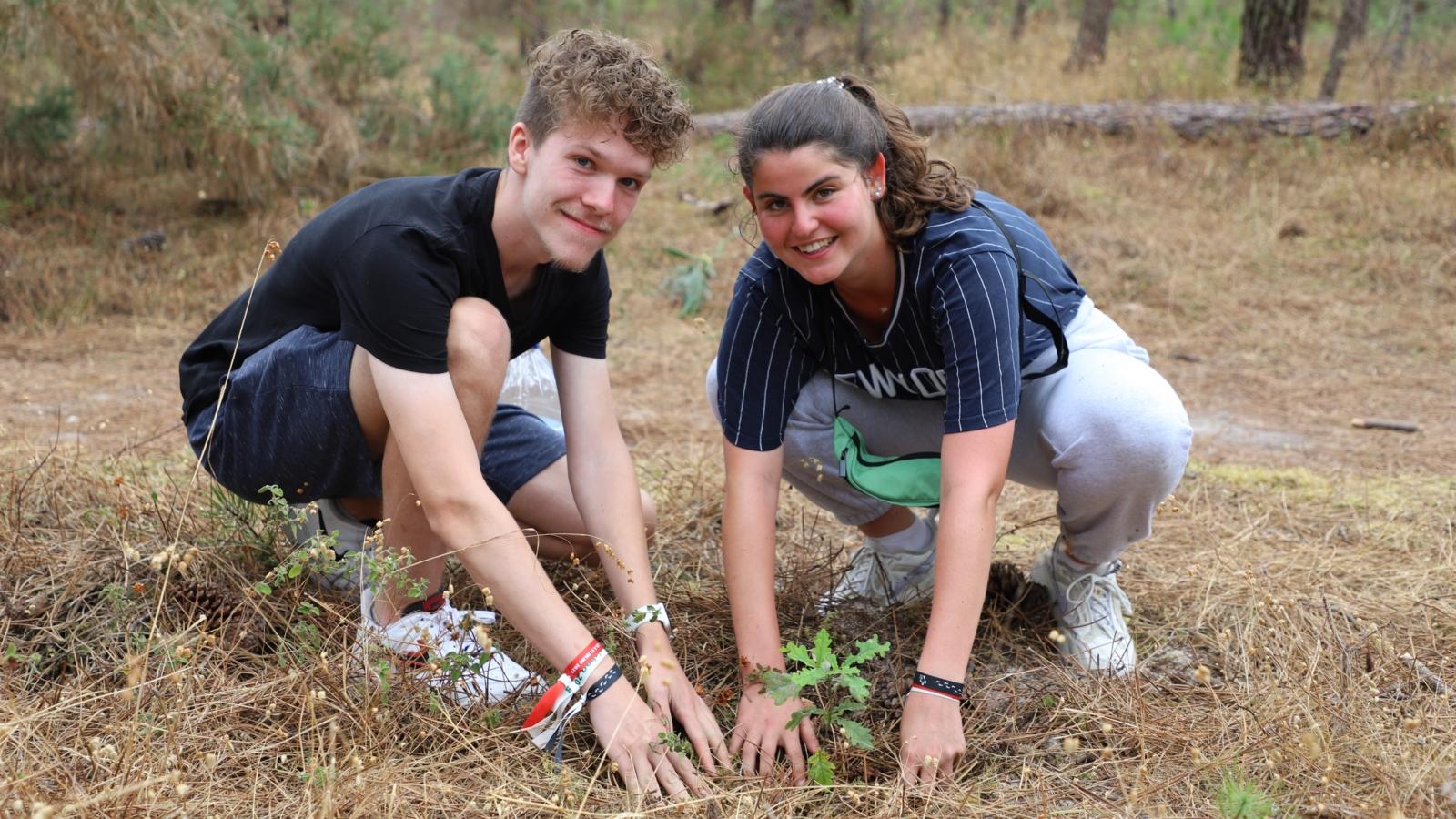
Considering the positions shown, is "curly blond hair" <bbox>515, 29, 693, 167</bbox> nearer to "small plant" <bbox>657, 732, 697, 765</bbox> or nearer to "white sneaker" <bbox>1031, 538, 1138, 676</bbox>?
"small plant" <bbox>657, 732, 697, 765</bbox>

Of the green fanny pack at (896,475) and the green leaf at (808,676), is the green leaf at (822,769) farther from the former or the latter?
the green fanny pack at (896,475)

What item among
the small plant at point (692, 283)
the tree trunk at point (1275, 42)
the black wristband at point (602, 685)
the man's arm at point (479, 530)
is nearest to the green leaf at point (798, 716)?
the man's arm at point (479, 530)

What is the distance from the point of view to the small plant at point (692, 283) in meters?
5.94

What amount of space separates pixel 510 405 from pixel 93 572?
103 centimetres

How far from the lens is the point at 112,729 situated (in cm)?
188

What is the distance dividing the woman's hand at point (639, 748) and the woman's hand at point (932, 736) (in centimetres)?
36

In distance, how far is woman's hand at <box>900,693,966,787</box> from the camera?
77.2 inches

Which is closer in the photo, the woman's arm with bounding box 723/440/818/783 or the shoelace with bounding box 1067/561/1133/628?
the woman's arm with bounding box 723/440/818/783

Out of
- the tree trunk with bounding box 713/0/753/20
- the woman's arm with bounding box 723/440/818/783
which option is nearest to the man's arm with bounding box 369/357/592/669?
the woman's arm with bounding box 723/440/818/783

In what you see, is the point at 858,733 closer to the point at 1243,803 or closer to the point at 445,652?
the point at 1243,803

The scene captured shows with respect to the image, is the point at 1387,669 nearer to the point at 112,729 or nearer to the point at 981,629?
the point at 981,629

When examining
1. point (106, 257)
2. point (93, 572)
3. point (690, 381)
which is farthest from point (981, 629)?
point (106, 257)

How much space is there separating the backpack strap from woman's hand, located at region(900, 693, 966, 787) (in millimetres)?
776

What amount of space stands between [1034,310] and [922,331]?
0.78 ft
